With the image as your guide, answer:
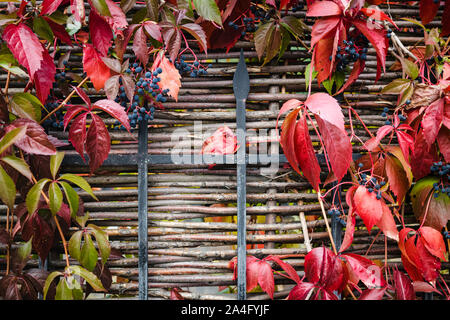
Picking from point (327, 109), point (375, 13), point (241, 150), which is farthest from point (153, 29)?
point (375, 13)

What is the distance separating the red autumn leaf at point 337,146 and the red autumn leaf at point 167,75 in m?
0.50

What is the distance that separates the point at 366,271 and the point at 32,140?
1199mm

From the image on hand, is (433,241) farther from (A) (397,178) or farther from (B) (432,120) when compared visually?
(B) (432,120)

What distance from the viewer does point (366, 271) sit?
112 cm

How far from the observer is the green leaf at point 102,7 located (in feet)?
3.22

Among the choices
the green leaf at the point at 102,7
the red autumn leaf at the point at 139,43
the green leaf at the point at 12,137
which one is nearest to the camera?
the green leaf at the point at 12,137

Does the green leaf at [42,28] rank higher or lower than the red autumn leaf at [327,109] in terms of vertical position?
higher

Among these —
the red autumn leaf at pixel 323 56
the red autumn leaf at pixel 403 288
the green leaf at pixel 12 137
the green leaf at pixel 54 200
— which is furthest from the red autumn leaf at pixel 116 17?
the red autumn leaf at pixel 403 288

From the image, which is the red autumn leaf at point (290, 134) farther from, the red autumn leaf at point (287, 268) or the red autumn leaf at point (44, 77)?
the red autumn leaf at point (44, 77)

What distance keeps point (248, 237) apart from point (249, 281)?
165mm

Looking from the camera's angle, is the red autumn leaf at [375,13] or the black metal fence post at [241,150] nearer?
the red autumn leaf at [375,13]

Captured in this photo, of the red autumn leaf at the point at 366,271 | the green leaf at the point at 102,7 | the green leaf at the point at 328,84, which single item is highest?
the green leaf at the point at 102,7

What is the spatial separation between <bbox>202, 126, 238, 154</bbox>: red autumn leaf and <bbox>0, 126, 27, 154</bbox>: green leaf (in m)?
0.61

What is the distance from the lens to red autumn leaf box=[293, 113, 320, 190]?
3.38 ft
